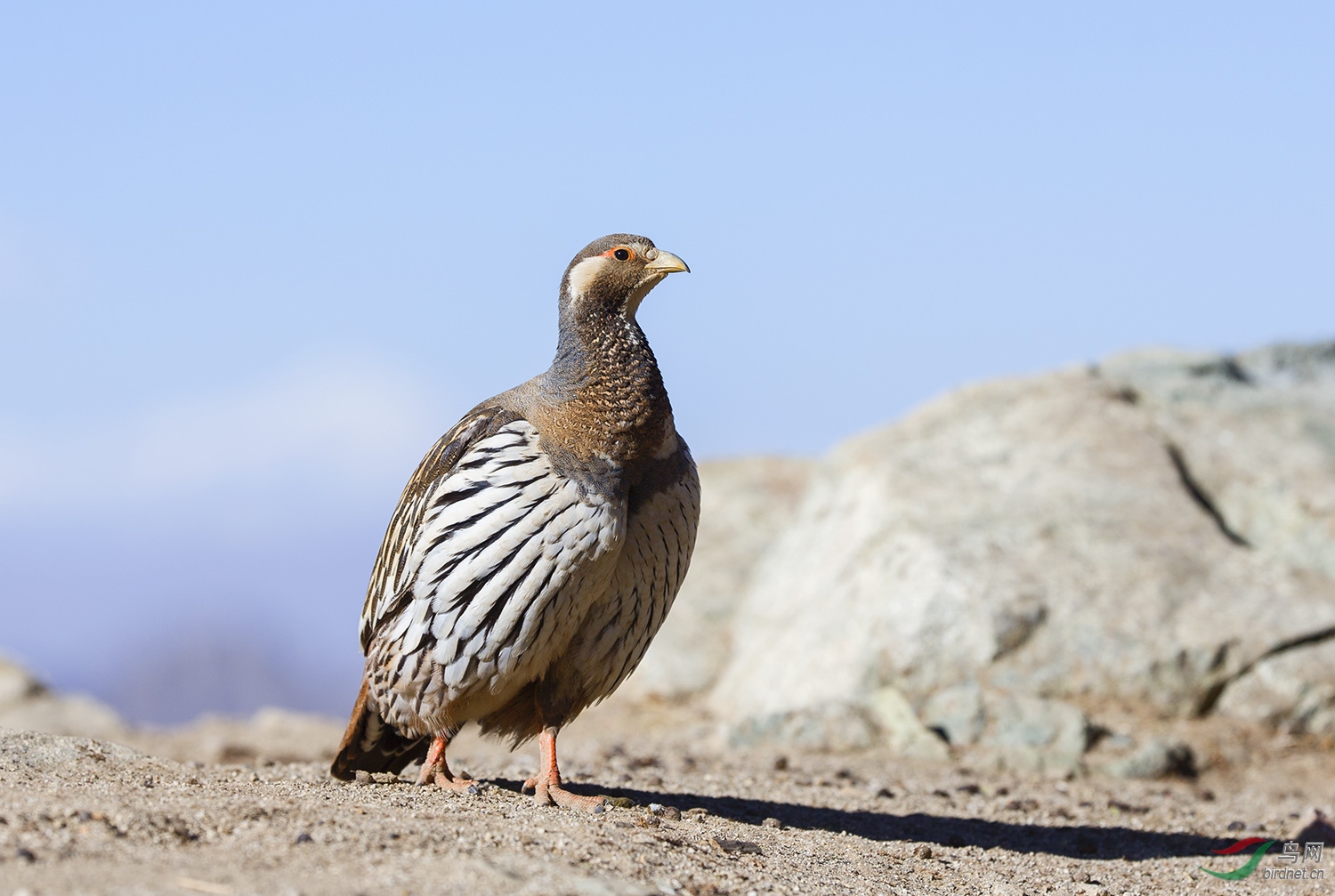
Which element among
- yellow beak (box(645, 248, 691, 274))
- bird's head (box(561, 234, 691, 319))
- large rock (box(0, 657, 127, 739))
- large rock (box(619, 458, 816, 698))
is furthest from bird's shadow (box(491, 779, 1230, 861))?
large rock (box(0, 657, 127, 739))

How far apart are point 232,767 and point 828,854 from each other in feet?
11.9

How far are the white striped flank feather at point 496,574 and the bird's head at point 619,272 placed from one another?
32.7 inches

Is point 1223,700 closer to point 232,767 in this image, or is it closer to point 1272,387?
point 1272,387

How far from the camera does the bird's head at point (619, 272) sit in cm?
745

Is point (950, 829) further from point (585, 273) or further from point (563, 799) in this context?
point (585, 273)

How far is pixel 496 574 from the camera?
6777 millimetres

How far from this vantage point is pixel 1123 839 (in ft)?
28.5

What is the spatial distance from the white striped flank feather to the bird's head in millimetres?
832

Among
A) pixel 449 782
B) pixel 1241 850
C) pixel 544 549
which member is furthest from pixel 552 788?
pixel 1241 850

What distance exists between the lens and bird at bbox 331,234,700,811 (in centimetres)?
679

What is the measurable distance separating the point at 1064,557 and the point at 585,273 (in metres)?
6.96

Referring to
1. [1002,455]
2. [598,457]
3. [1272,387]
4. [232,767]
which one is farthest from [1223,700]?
[232,767]

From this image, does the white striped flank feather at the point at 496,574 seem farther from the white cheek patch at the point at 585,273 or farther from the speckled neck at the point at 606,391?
the white cheek patch at the point at 585,273

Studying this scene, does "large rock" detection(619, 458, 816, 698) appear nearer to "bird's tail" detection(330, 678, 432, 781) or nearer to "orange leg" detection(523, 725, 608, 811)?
"bird's tail" detection(330, 678, 432, 781)
